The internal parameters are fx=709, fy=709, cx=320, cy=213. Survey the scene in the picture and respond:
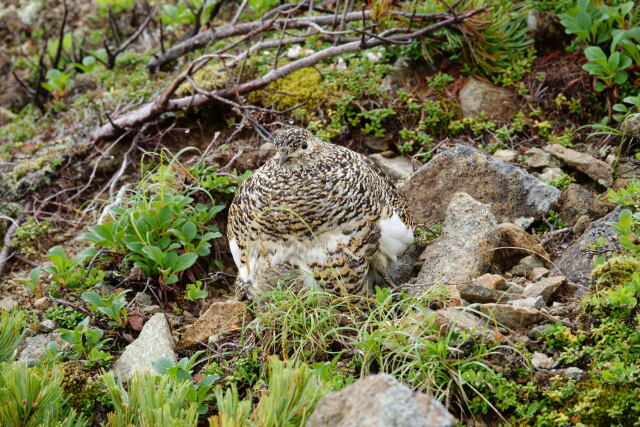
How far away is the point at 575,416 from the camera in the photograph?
287cm

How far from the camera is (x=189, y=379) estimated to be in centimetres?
332

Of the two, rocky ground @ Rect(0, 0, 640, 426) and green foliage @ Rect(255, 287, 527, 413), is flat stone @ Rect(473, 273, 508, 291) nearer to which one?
rocky ground @ Rect(0, 0, 640, 426)

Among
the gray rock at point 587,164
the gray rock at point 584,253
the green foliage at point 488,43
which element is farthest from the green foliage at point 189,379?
the green foliage at point 488,43

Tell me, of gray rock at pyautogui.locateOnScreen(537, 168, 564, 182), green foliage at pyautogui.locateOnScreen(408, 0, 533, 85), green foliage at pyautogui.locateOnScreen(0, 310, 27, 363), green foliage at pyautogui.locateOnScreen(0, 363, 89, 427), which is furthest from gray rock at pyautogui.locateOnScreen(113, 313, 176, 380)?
green foliage at pyautogui.locateOnScreen(408, 0, 533, 85)

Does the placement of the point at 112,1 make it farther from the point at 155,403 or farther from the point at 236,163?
the point at 155,403

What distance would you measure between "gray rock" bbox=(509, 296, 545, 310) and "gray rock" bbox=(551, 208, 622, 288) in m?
0.33

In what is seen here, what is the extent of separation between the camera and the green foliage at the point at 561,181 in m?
4.66

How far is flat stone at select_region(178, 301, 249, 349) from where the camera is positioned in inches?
157

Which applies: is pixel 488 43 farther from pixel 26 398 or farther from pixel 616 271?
pixel 26 398

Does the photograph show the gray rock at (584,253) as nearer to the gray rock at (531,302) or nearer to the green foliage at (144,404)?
the gray rock at (531,302)

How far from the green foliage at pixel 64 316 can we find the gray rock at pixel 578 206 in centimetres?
306

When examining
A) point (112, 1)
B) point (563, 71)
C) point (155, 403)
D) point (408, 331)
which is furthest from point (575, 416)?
point (112, 1)

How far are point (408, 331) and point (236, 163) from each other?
2.41 meters

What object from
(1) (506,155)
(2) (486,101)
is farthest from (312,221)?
(2) (486,101)
